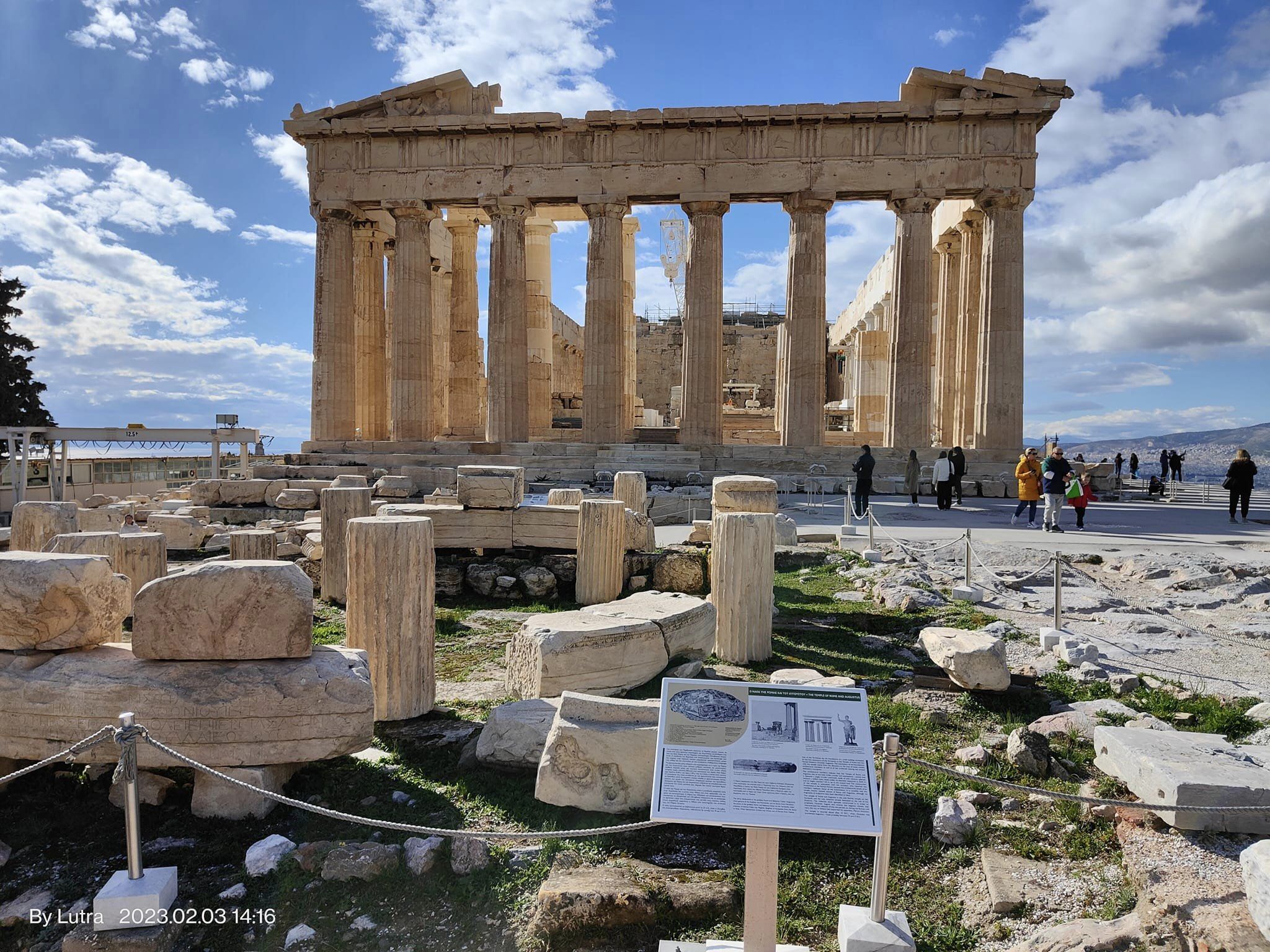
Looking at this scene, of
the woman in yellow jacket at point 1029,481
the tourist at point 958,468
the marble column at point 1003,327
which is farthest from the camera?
the marble column at point 1003,327

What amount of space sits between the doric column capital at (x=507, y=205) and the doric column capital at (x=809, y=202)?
302 inches

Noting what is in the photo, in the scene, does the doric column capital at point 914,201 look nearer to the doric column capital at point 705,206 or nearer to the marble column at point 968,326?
the marble column at point 968,326

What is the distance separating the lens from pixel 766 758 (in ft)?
9.60

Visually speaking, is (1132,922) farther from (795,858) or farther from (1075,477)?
(1075,477)

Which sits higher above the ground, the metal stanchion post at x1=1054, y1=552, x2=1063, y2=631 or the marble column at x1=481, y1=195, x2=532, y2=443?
the marble column at x1=481, y1=195, x2=532, y2=443

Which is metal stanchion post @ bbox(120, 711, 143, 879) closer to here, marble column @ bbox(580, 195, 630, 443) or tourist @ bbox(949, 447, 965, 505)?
tourist @ bbox(949, 447, 965, 505)

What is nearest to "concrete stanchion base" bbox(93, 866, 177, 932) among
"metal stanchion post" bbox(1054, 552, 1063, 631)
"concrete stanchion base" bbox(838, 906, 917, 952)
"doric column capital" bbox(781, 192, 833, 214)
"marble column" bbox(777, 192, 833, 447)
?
"concrete stanchion base" bbox(838, 906, 917, 952)

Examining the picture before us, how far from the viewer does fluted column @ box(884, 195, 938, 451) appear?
21766 mm

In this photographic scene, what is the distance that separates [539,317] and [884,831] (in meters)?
27.6

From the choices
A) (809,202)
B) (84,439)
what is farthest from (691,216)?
(84,439)

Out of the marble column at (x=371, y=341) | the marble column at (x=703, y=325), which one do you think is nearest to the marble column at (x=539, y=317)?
the marble column at (x=371, y=341)

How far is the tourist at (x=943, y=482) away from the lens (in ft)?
55.9

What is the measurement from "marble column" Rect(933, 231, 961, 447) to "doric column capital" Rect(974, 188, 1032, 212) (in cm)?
400

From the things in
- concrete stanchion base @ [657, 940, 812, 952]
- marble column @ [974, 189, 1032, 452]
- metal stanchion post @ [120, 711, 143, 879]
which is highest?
marble column @ [974, 189, 1032, 452]
